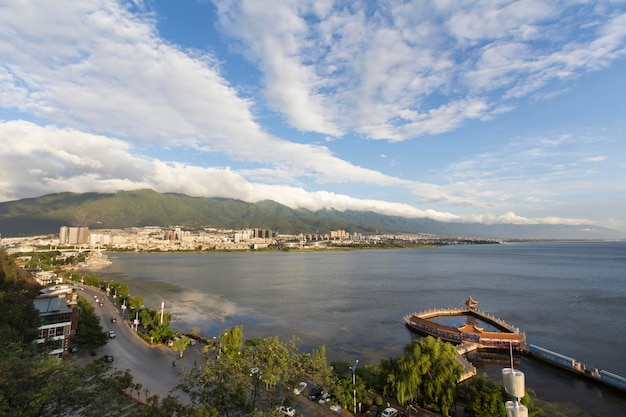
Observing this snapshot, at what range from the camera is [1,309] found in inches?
755

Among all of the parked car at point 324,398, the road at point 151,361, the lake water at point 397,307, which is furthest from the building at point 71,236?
the parked car at point 324,398

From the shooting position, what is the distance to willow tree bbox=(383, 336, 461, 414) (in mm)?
15766

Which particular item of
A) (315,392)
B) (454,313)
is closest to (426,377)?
(315,392)

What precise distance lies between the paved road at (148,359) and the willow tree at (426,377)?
10.0m

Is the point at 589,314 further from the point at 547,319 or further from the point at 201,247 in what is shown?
the point at 201,247

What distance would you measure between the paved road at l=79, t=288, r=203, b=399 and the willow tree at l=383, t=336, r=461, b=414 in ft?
32.9

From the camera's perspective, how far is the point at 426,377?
53.3ft

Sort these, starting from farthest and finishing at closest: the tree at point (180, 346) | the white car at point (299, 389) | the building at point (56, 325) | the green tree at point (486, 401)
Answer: the tree at point (180, 346)
the building at point (56, 325)
the white car at point (299, 389)
the green tree at point (486, 401)

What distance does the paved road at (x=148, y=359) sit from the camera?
18.0 metres

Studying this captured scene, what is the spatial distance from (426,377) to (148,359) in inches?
648

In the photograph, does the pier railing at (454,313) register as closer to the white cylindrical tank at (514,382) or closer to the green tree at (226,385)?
the green tree at (226,385)

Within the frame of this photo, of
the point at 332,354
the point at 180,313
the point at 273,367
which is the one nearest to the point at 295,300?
the point at 180,313

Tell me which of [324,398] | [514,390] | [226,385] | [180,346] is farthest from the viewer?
[180,346]

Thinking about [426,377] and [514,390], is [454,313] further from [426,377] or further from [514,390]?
[514,390]
